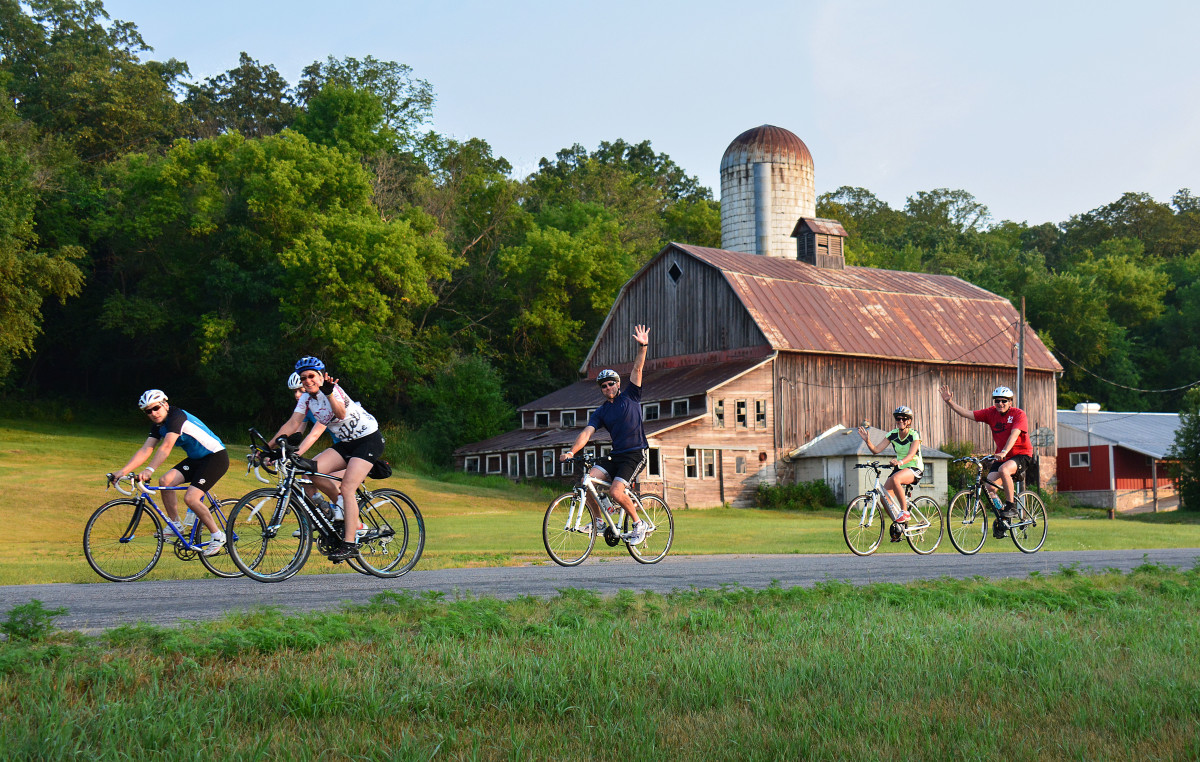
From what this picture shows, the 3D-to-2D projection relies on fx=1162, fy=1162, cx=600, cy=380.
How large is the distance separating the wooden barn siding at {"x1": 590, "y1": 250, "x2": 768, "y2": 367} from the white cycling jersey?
3625cm

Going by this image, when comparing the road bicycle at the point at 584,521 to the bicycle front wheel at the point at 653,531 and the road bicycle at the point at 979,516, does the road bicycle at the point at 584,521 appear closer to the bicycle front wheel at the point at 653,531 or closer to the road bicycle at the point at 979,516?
the bicycle front wheel at the point at 653,531

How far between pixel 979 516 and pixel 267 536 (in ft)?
34.0

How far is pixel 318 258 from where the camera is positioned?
5319cm

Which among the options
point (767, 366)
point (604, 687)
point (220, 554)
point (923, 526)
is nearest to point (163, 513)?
point (220, 554)

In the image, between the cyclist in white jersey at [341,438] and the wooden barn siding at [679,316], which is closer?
the cyclist in white jersey at [341,438]

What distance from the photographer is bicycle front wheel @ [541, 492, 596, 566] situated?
13.5 m

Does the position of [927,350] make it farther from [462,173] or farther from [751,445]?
[462,173]

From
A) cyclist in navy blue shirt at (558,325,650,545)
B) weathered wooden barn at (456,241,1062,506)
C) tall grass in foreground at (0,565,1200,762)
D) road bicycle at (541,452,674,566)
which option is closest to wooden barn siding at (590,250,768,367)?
weathered wooden barn at (456,241,1062,506)

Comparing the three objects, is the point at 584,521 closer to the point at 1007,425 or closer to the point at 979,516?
the point at 979,516

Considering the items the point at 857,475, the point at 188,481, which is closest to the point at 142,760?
the point at 188,481

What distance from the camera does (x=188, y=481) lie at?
39.8 feet

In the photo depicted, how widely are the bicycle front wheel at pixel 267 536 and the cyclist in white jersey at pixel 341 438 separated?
0.36 meters

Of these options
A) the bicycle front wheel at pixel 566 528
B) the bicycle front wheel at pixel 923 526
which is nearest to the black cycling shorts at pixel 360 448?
the bicycle front wheel at pixel 566 528

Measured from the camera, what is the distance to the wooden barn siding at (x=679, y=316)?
1912 inches
